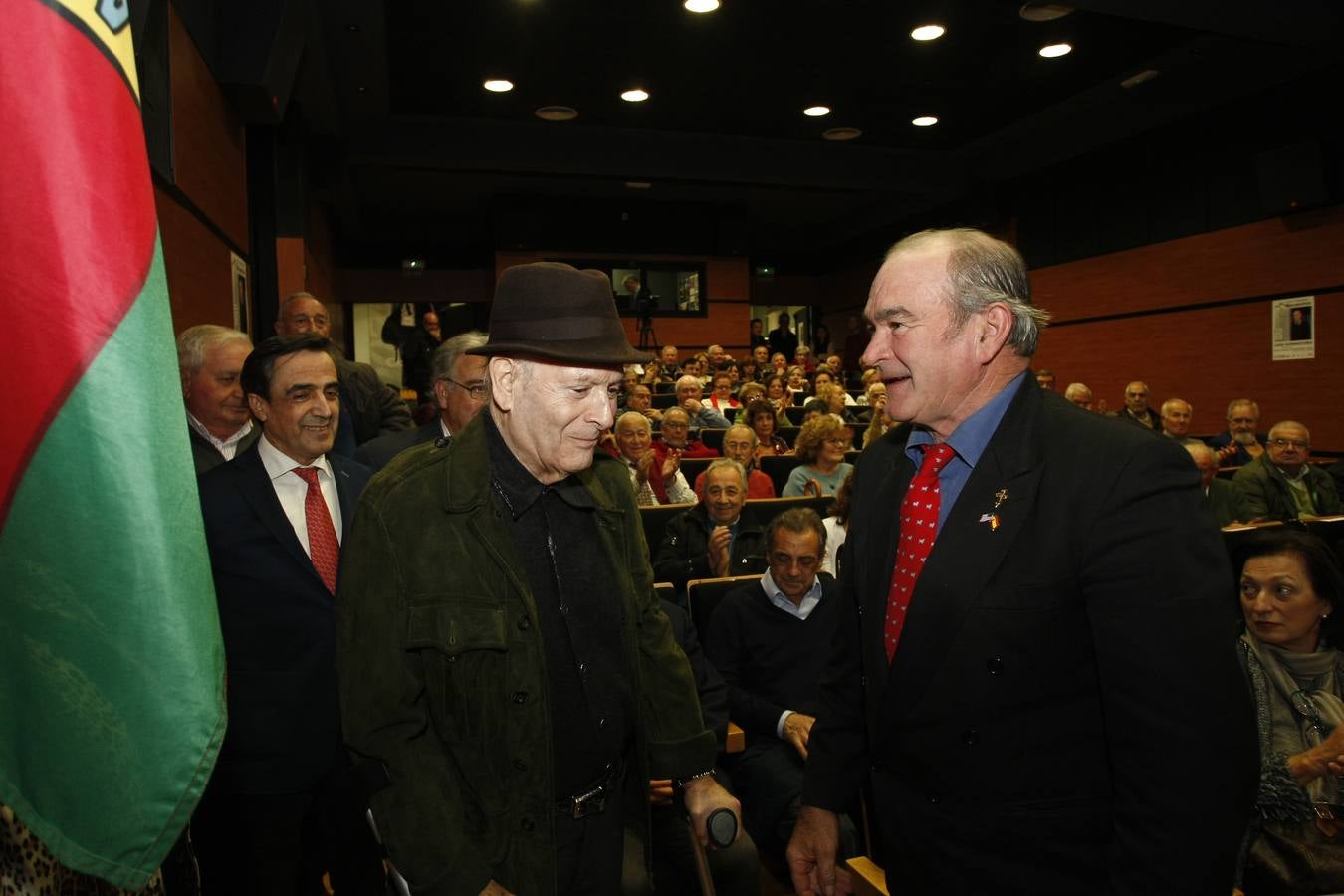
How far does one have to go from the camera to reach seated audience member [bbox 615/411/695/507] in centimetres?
503

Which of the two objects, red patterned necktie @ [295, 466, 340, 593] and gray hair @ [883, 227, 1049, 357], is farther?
red patterned necktie @ [295, 466, 340, 593]

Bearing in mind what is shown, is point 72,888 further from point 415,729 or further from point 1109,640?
point 1109,640

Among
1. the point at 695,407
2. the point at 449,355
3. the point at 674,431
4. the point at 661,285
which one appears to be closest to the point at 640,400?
the point at 695,407

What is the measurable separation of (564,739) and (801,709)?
1770 millimetres

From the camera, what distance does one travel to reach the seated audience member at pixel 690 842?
7.36ft

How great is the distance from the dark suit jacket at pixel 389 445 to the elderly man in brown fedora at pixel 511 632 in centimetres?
152

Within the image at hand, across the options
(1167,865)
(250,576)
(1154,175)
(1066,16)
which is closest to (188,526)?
(1167,865)

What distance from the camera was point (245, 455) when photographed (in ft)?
6.70

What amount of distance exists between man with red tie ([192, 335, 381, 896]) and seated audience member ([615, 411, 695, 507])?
9.76 ft

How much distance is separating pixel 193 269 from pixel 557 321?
324 cm

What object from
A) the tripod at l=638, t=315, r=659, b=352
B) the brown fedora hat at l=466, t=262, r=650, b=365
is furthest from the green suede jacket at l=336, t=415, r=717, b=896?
the tripod at l=638, t=315, r=659, b=352

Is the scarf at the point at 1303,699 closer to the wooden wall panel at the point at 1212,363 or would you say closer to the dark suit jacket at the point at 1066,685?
the dark suit jacket at the point at 1066,685

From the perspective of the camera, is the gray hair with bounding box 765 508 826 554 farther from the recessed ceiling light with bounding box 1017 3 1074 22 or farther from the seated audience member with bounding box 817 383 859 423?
the recessed ceiling light with bounding box 1017 3 1074 22

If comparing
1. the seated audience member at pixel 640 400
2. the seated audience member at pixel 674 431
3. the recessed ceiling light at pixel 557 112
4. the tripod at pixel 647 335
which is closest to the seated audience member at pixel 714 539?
the seated audience member at pixel 674 431
